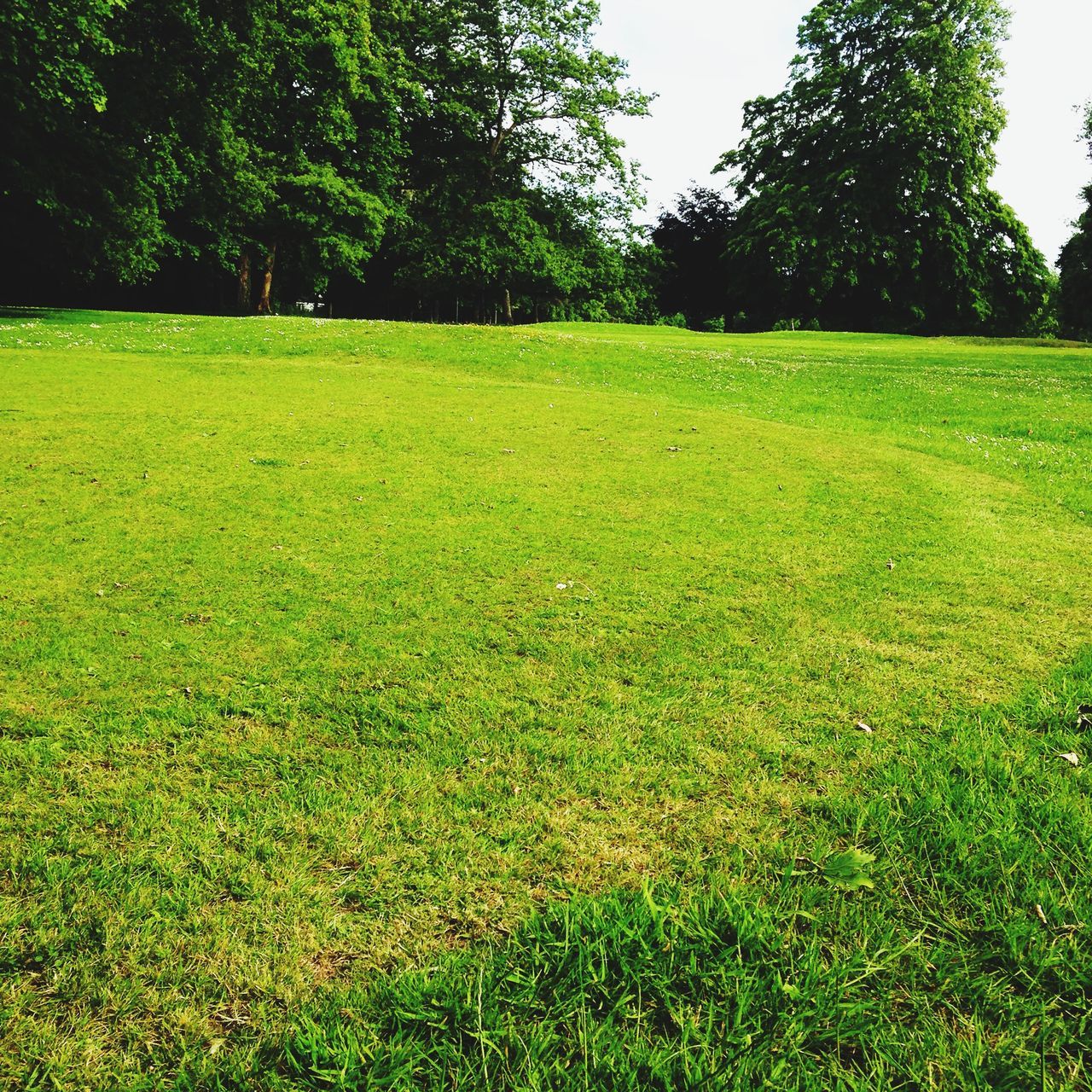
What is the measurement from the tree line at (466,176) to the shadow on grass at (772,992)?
2770 centimetres

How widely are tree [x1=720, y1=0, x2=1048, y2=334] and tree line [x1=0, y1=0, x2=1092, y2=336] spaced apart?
0.17 metres

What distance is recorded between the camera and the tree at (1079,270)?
45031 millimetres

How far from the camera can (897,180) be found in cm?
4378

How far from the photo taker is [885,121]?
42812mm

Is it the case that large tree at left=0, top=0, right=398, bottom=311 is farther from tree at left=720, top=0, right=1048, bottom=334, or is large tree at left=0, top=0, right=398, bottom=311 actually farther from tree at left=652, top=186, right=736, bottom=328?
tree at left=652, top=186, right=736, bottom=328

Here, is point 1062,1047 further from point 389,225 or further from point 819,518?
point 389,225

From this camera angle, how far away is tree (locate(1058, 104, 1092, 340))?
1773 inches

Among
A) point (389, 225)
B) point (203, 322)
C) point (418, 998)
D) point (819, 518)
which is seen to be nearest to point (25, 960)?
point (418, 998)

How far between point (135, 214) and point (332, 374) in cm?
1876

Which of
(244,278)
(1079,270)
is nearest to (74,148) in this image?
(244,278)

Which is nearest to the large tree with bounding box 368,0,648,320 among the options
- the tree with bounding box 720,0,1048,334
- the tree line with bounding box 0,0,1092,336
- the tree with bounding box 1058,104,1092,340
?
the tree line with bounding box 0,0,1092,336

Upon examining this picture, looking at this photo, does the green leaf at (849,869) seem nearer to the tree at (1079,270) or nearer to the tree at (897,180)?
the tree at (897,180)

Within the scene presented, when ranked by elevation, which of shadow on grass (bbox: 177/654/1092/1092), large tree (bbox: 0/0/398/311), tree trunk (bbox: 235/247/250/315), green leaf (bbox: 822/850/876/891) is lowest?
shadow on grass (bbox: 177/654/1092/1092)

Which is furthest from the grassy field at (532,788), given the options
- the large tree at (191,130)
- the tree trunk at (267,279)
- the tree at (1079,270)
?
the tree at (1079,270)
